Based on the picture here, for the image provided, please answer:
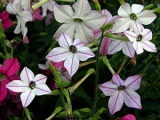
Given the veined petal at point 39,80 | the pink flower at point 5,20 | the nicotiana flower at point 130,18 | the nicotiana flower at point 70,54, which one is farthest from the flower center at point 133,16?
the pink flower at point 5,20

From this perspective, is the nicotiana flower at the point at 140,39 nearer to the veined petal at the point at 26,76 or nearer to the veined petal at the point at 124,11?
the veined petal at the point at 124,11

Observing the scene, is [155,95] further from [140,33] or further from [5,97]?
[5,97]

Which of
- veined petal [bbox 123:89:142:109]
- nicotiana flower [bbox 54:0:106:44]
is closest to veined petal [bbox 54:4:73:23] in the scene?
nicotiana flower [bbox 54:0:106:44]

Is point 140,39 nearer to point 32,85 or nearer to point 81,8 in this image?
point 81,8

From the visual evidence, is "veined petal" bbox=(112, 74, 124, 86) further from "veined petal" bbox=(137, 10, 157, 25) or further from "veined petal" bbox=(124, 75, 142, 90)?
"veined petal" bbox=(137, 10, 157, 25)

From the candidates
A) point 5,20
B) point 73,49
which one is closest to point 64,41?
point 73,49

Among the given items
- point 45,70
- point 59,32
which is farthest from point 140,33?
point 45,70
